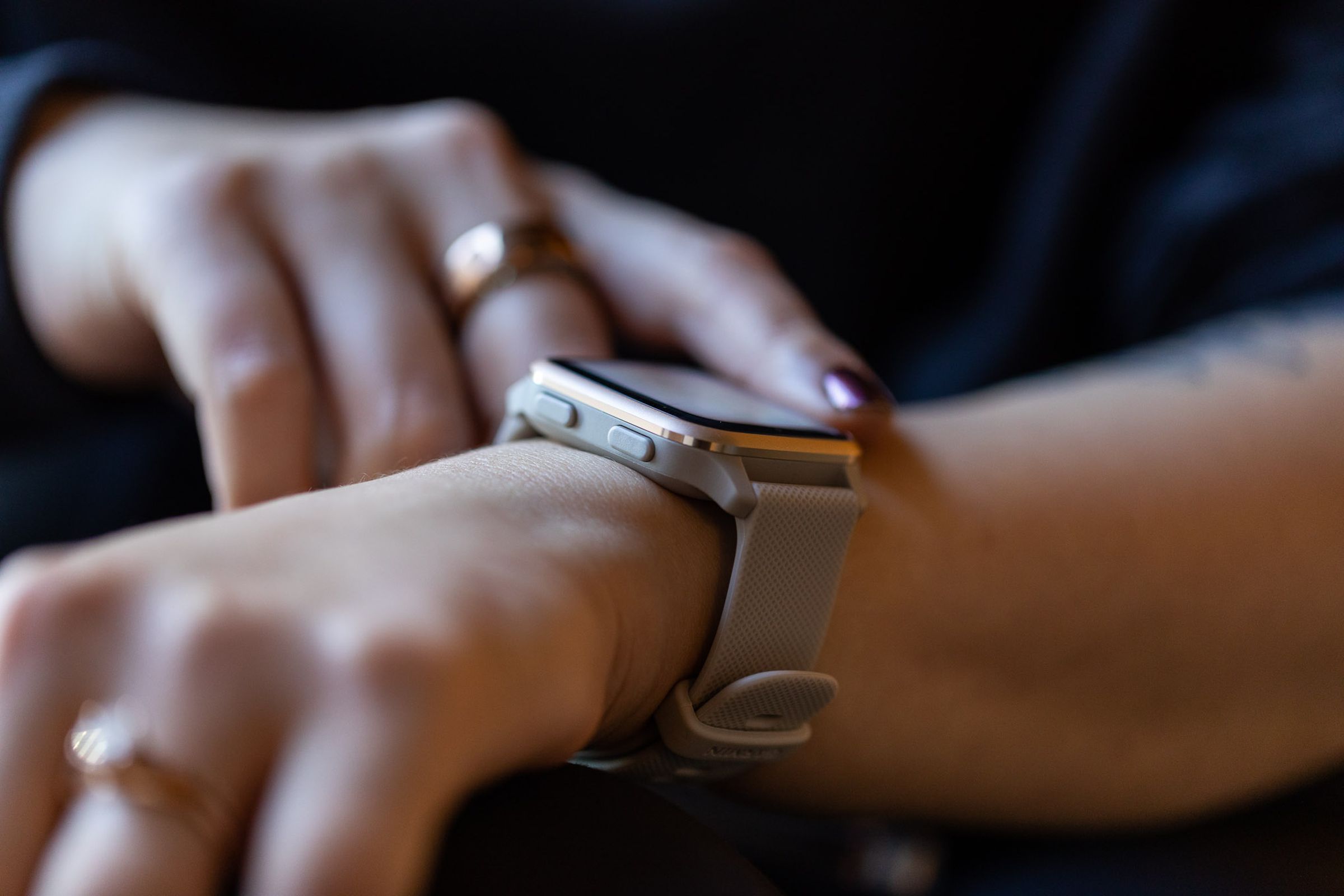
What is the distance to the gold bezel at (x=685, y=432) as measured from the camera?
50cm

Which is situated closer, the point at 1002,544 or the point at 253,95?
the point at 1002,544

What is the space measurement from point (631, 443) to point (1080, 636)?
1.12 feet

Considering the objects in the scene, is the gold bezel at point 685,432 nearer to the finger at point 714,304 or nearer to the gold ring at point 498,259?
the finger at point 714,304

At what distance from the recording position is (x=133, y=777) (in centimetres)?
31

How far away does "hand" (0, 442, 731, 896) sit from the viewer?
303mm

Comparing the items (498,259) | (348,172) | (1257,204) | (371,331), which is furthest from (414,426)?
(1257,204)

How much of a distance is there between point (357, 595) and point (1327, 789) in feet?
2.24

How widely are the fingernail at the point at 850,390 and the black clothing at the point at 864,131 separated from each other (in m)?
0.46

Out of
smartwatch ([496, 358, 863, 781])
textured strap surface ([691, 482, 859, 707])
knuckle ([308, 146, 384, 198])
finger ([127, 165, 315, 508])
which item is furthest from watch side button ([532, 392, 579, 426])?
knuckle ([308, 146, 384, 198])

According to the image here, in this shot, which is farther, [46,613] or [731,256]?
[731,256]

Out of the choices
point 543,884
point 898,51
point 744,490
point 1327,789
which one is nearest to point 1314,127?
point 898,51

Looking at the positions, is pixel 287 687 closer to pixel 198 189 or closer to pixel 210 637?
pixel 210 637

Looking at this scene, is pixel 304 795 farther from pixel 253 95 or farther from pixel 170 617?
pixel 253 95

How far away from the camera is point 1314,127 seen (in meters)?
0.89
